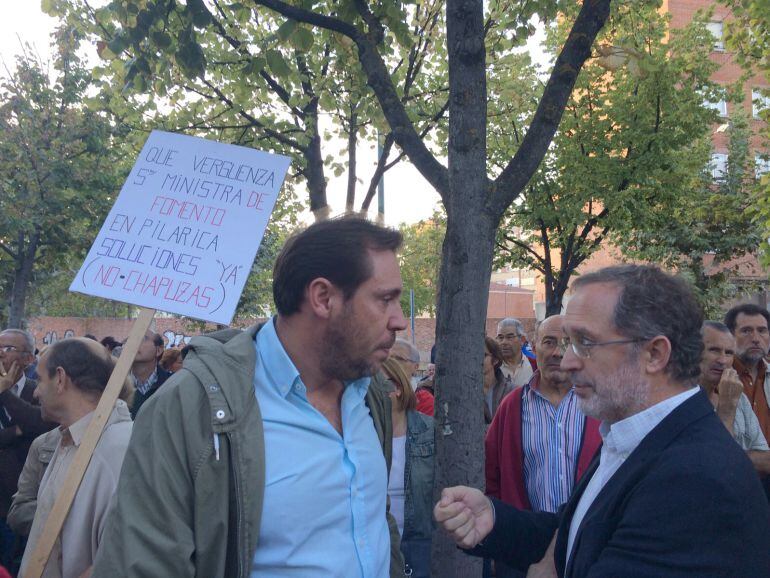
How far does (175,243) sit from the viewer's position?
2.96m

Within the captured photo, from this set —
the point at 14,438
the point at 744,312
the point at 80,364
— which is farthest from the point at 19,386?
the point at 744,312

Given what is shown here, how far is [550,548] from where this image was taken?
2.54 metres

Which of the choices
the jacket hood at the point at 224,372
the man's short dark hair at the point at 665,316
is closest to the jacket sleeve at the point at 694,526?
the man's short dark hair at the point at 665,316

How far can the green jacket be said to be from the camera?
189 cm

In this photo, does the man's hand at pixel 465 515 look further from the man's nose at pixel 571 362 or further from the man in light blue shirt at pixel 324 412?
the man's nose at pixel 571 362

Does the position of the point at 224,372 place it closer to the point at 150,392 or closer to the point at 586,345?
the point at 586,345

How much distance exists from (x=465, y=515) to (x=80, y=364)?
2.03 m

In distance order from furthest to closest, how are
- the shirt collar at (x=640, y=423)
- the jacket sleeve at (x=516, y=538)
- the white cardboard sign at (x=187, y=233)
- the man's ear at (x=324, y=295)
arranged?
the white cardboard sign at (x=187, y=233) → the jacket sleeve at (x=516, y=538) → the man's ear at (x=324, y=295) → the shirt collar at (x=640, y=423)

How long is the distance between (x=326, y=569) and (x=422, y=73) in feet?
29.7

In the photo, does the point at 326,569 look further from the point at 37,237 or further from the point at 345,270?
the point at 37,237

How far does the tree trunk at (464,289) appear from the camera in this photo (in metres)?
3.89

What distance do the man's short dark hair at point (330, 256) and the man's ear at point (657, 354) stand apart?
0.82 meters

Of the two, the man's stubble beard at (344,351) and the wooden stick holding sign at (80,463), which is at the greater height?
the man's stubble beard at (344,351)

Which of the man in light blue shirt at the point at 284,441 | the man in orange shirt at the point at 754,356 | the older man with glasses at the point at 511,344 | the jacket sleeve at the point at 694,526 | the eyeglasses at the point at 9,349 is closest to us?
the jacket sleeve at the point at 694,526
